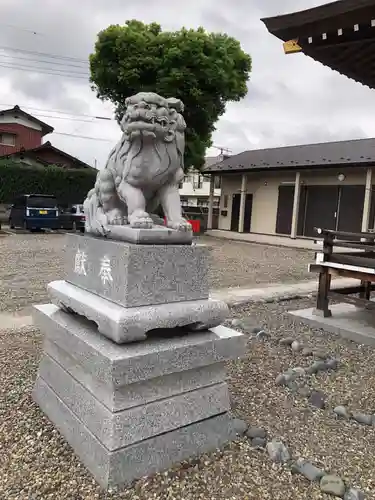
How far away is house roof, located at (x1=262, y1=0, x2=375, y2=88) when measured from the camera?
345 centimetres

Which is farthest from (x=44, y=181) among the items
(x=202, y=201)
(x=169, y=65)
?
(x=202, y=201)

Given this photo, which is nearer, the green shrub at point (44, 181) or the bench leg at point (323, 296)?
the bench leg at point (323, 296)

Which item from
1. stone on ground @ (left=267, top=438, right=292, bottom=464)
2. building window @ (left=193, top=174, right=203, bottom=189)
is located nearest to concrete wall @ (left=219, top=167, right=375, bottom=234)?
stone on ground @ (left=267, top=438, right=292, bottom=464)

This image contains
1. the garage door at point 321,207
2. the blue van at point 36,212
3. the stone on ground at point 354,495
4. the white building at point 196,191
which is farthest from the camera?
Result: the white building at point 196,191

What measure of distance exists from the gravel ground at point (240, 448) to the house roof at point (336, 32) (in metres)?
3.00

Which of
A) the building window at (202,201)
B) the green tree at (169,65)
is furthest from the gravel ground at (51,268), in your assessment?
the building window at (202,201)

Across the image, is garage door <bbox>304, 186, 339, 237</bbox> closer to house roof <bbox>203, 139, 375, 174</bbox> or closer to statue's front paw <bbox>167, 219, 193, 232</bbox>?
house roof <bbox>203, 139, 375, 174</bbox>

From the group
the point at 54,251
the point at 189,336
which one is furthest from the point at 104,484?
the point at 54,251

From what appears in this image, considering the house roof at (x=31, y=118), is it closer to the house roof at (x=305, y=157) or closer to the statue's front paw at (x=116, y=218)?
the house roof at (x=305, y=157)

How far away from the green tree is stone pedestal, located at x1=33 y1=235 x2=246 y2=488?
13.0m

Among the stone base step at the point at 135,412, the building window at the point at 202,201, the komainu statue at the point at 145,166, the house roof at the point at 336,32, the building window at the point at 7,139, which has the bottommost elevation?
the stone base step at the point at 135,412

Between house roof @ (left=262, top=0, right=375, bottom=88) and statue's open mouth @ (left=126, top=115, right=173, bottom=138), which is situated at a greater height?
house roof @ (left=262, top=0, right=375, bottom=88)

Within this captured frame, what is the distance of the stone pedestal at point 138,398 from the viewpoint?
187 centimetres

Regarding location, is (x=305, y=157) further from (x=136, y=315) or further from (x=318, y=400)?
(x=136, y=315)
